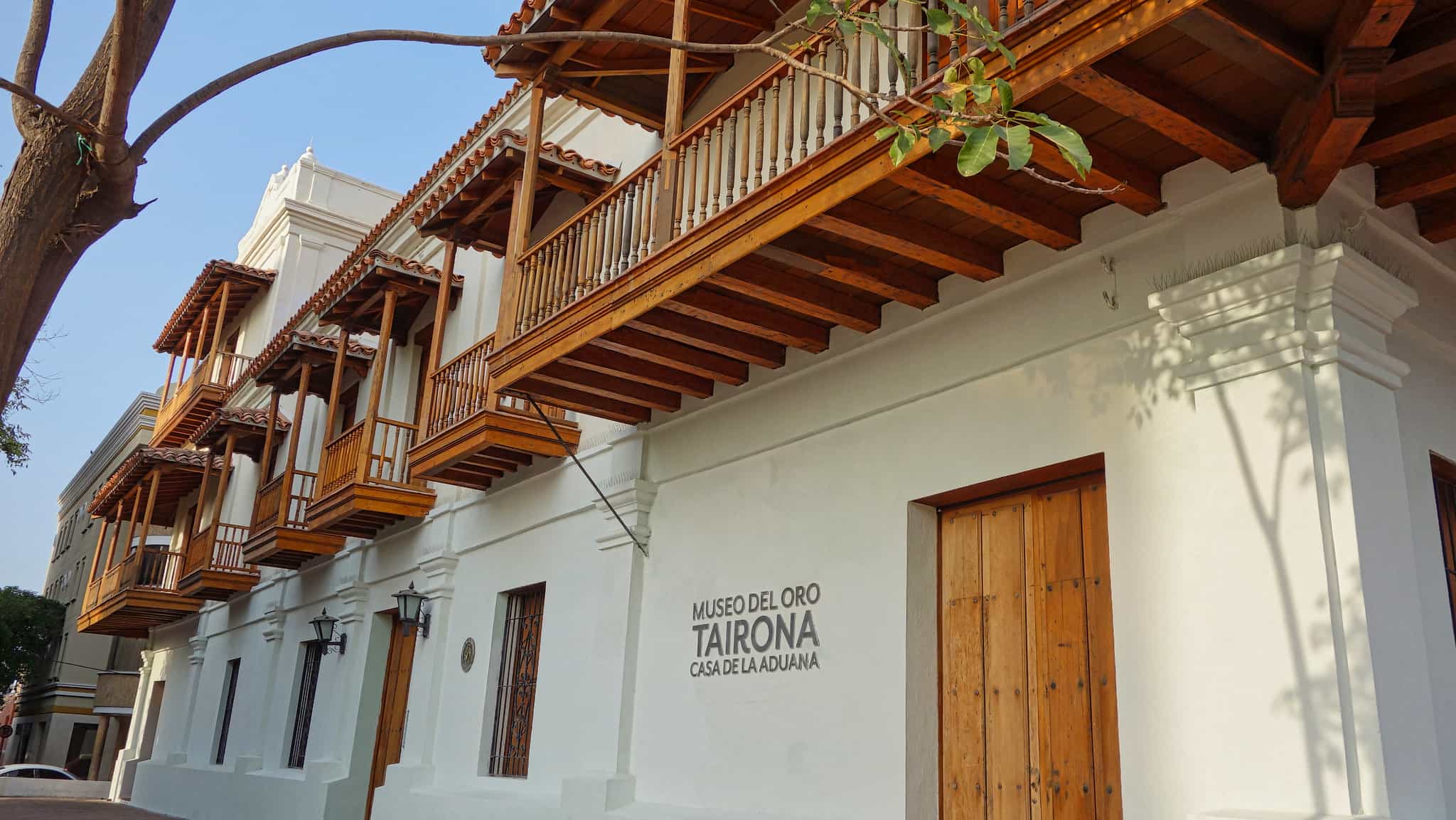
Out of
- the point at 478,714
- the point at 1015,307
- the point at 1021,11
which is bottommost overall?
the point at 478,714

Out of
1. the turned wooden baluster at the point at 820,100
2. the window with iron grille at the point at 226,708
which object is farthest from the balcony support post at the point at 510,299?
the window with iron grille at the point at 226,708

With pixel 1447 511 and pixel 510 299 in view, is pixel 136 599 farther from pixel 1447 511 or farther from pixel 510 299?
pixel 1447 511

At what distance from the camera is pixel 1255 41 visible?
13.4 feet

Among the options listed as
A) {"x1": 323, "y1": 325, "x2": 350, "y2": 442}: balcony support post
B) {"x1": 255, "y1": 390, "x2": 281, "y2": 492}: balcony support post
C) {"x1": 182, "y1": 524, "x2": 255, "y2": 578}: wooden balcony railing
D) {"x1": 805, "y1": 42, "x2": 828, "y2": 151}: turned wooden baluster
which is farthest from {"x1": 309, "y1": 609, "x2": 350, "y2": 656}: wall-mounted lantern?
{"x1": 805, "y1": 42, "x2": 828, "y2": 151}: turned wooden baluster

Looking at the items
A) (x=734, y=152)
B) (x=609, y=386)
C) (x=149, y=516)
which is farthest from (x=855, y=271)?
(x=149, y=516)

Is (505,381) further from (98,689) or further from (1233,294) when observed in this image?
(98,689)

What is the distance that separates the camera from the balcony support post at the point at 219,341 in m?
21.7

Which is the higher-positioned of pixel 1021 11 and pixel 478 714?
pixel 1021 11

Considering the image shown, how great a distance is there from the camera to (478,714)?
1012 cm

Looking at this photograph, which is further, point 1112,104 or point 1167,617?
point 1167,617

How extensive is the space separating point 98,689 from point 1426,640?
39.2m

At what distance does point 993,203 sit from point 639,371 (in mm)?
3162

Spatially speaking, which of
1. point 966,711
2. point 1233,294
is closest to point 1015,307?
point 1233,294

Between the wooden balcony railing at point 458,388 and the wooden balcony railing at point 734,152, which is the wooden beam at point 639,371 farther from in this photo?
the wooden balcony railing at point 458,388
